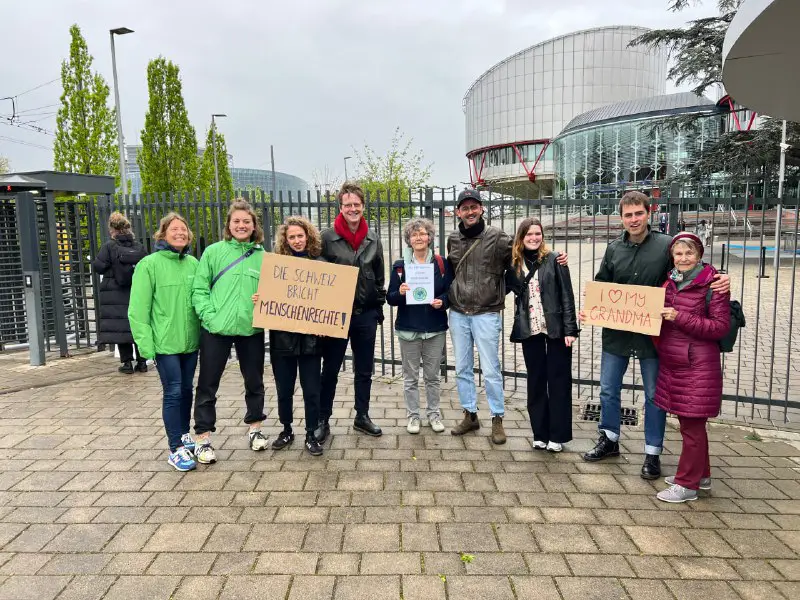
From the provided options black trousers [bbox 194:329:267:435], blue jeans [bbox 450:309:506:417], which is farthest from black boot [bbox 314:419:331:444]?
blue jeans [bbox 450:309:506:417]

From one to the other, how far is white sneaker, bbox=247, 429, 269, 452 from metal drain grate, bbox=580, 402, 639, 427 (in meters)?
2.99

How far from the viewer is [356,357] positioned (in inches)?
200

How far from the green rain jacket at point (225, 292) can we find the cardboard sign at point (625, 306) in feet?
8.50

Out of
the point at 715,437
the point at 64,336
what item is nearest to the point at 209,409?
the point at 715,437

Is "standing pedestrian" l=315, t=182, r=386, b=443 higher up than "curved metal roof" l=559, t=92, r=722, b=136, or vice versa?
"curved metal roof" l=559, t=92, r=722, b=136

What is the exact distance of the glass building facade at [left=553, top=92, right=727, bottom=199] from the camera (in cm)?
5078

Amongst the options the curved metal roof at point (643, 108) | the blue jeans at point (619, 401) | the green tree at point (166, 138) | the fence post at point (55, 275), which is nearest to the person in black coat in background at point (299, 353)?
the blue jeans at point (619, 401)

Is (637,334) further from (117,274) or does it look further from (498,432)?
(117,274)

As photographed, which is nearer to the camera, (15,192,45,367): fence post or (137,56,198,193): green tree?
(15,192,45,367): fence post

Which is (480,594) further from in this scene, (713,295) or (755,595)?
(713,295)

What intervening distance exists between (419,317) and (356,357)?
0.67 metres

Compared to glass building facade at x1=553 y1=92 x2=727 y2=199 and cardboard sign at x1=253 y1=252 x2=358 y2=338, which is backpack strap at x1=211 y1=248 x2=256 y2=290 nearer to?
cardboard sign at x1=253 y1=252 x2=358 y2=338

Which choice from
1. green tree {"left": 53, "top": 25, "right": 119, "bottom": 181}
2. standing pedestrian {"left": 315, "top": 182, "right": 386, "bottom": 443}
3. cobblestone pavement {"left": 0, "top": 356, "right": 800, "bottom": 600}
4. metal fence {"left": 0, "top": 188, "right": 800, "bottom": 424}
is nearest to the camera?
cobblestone pavement {"left": 0, "top": 356, "right": 800, "bottom": 600}

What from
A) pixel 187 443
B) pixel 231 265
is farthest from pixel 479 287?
pixel 187 443
